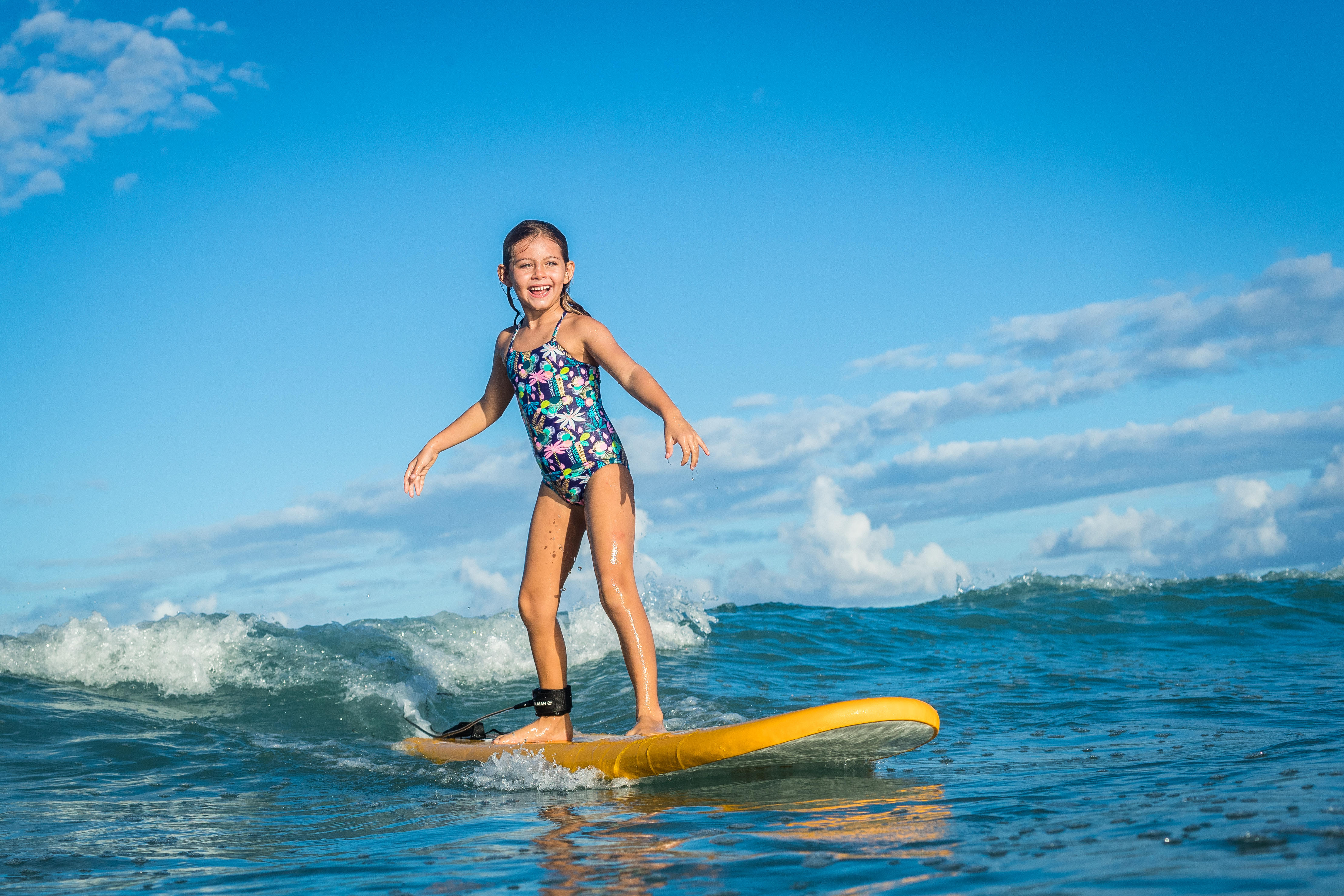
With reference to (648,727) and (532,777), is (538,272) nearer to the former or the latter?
(648,727)

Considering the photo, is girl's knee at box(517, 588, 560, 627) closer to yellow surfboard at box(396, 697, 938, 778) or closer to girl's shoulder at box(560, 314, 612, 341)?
yellow surfboard at box(396, 697, 938, 778)

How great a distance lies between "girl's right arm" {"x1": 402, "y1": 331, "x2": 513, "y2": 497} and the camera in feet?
15.6

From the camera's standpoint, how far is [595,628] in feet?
30.5

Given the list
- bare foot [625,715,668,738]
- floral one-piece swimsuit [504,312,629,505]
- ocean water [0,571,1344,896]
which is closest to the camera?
ocean water [0,571,1344,896]

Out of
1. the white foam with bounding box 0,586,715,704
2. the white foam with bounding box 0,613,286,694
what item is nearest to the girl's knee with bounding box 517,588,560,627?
the white foam with bounding box 0,586,715,704

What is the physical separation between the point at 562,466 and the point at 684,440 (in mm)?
815

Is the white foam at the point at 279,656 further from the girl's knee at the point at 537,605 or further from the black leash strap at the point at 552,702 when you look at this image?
the girl's knee at the point at 537,605

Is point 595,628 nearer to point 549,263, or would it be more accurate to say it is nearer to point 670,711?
point 670,711

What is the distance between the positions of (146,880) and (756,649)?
269 inches

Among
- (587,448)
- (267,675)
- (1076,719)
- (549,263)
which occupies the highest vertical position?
(549,263)

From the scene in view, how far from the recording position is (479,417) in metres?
4.97

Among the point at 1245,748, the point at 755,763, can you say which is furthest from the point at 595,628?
the point at 1245,748

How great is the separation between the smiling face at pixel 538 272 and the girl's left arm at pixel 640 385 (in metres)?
0.17

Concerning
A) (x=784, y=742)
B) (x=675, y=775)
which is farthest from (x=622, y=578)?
(x=784, y=742)
